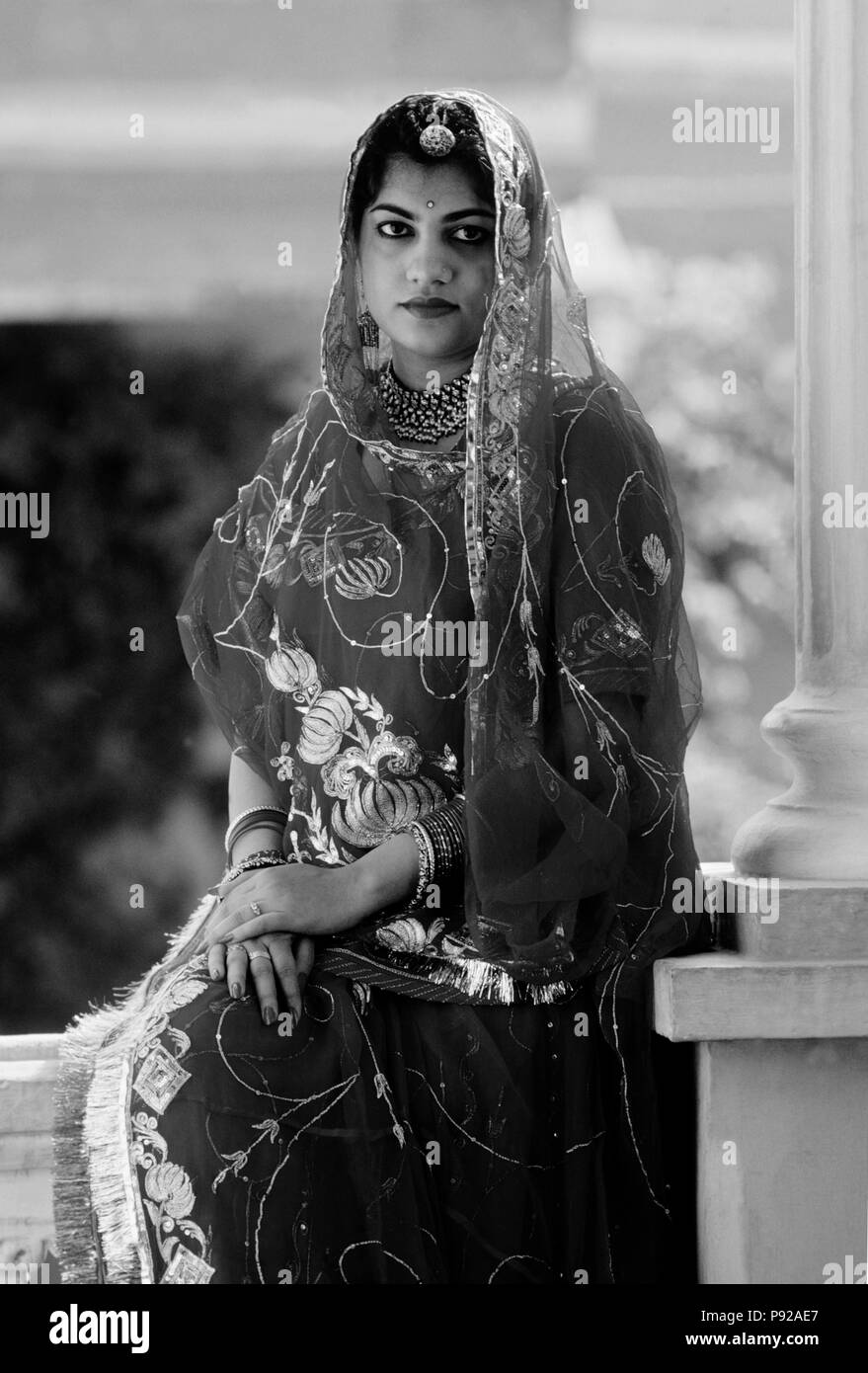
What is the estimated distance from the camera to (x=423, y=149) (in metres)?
1.53

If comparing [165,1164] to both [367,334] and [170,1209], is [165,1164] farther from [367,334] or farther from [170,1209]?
[367,334]

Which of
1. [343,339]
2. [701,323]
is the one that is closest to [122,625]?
[701,323]

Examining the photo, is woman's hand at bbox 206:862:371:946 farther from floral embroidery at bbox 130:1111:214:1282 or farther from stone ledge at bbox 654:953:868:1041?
stone ledge at bbox 654:953:868:1041

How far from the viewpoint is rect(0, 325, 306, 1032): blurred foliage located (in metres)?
4.98

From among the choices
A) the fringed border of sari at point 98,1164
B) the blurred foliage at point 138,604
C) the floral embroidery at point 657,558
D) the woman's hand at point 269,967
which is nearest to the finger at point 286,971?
the woman's hand at point 269,967

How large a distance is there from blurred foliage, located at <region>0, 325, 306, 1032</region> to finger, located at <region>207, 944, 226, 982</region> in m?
3.63

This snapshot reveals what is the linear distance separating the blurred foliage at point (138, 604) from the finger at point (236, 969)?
3.65m

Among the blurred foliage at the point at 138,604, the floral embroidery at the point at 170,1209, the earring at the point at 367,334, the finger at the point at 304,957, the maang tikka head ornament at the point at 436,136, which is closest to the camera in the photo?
the floral embroidery at the point at 170,1209

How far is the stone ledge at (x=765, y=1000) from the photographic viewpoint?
54.4 inches

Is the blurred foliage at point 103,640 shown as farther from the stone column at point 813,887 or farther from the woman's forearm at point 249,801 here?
the stone column at point 813,887

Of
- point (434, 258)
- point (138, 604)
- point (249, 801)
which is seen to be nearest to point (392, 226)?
point (434, 258)

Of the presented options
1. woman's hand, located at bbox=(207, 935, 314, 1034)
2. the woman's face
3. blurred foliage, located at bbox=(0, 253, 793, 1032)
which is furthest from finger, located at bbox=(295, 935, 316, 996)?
blurred foliage, located at bbox=(0, 253, 793, 1032)
